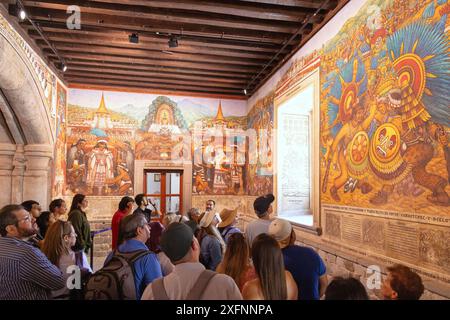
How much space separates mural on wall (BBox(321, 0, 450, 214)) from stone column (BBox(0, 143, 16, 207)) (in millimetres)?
6451

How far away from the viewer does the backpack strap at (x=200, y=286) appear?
5.26 ft

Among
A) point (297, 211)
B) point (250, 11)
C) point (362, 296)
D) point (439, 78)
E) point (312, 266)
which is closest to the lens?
point (362, 296)

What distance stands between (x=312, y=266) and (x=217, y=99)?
8712 millimetres

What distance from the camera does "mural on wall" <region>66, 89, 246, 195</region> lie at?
31.9 ft

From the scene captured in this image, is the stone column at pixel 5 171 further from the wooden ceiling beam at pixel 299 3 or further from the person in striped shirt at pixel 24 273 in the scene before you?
the person in striped shirt at pixel 24 273

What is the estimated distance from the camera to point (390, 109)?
4074 millimetres

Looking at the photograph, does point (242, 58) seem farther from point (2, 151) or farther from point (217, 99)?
point (2, 151)

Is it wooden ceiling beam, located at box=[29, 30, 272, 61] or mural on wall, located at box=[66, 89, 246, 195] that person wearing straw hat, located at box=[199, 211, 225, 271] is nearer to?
wooden ceiling beam, located at box=[29, 30, 272, 61]

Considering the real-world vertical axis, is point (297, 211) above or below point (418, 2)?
below

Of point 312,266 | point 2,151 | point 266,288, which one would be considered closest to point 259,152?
point 2,151

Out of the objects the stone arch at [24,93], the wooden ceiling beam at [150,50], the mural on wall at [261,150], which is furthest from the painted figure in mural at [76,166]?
the mural on wall at [261,150]

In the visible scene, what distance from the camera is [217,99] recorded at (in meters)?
10.7

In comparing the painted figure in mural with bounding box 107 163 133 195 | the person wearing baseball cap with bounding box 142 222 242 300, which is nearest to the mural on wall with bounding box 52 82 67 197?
the painted figure in mural with bounding box 107 163 133 195

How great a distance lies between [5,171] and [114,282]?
6.57 m
